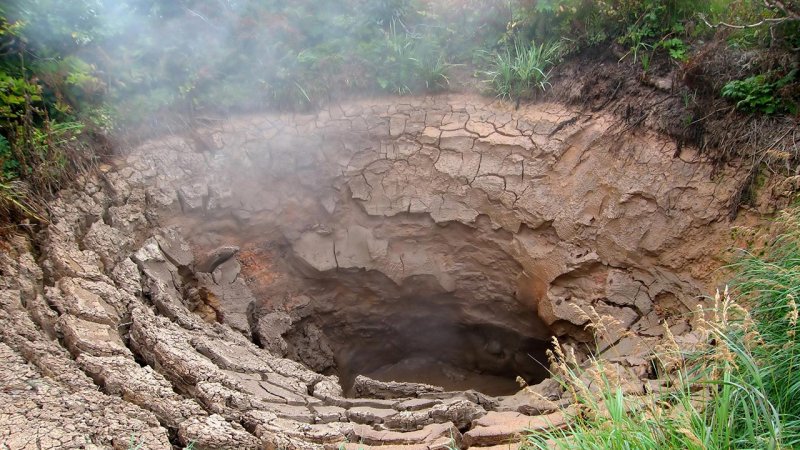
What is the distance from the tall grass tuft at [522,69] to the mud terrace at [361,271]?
15cm

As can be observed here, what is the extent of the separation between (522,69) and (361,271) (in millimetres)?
1909

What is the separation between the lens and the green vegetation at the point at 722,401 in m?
1.93

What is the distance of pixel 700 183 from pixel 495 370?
2.25 metres

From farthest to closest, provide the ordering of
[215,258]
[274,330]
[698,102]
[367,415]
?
[274,330], [215,258], [698,102], [367,415]

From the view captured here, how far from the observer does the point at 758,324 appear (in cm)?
251

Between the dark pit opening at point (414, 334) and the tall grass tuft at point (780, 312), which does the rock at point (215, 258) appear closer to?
the dark pit opening at point (414, 334)

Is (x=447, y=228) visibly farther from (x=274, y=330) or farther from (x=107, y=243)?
(x=107, y=243)

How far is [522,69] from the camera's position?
14.5 feet

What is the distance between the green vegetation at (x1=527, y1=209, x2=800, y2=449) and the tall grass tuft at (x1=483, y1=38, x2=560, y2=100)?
90.0 inches

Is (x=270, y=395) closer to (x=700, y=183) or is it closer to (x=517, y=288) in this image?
(x=517, y=288)

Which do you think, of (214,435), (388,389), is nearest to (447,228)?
(388,389)

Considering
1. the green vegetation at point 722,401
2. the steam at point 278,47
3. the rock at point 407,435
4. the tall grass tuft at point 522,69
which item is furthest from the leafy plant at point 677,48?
the rock at point 407,435

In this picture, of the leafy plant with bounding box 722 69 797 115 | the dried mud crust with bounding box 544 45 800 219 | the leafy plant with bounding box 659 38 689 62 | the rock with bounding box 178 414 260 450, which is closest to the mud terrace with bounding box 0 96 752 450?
the rock with bounding box 178 414 260 450

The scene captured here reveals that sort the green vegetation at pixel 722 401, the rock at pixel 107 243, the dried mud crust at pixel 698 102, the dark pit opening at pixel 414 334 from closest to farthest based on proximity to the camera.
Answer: the green vegetation at pixel 722 401 → the rock at pixel 107 243 → the dried mud crust at pixel 698 102 → the dark pit opening at pixel 414 334
